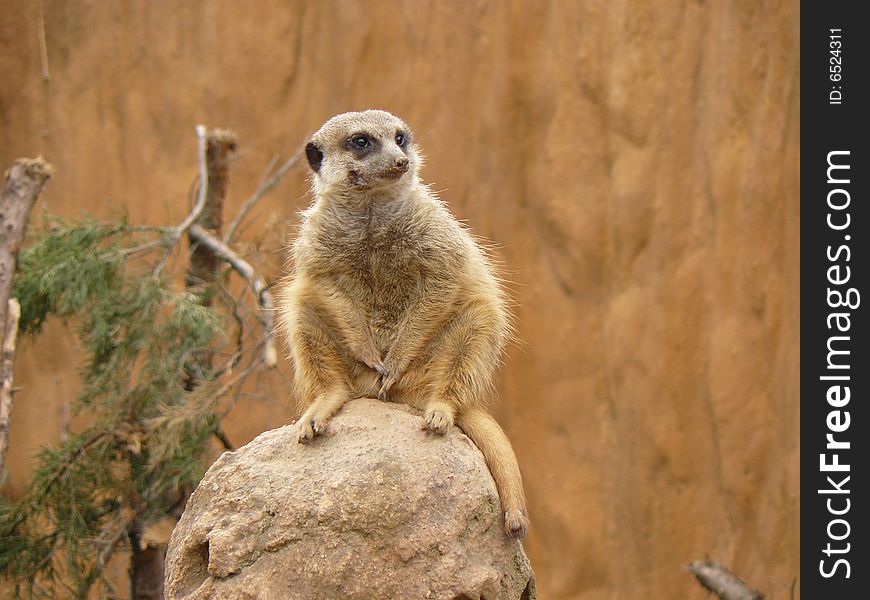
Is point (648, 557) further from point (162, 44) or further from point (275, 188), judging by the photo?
point (162, 44)

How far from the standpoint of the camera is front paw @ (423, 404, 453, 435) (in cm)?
221

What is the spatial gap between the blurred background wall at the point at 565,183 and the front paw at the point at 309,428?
10.7 feet

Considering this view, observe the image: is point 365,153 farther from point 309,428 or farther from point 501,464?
point 501,464

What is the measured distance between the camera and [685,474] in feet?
18.1

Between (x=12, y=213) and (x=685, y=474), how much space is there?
11.6 ft

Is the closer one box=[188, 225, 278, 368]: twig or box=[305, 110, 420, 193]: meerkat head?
box=[305, 110, 420, 193]: meerkat head

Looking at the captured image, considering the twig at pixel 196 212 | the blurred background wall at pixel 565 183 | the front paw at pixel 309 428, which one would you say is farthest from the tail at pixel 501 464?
the blurred background wall at pixel 565 183

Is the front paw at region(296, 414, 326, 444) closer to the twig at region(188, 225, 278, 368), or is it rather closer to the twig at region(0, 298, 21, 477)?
the twig at region(188, 225, 278, 368)

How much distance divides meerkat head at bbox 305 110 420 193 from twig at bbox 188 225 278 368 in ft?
3.41

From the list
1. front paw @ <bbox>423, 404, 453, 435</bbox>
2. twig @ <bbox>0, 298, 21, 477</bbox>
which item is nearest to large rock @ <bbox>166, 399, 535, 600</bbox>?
front paw @ <bbox>423, 404, 453, 435</bbox>

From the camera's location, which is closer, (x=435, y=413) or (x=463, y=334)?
(x=435, y=413)

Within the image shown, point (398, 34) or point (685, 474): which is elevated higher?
point (398, 34)

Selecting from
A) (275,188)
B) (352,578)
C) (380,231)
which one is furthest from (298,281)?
(275,188)

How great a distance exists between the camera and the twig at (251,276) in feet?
12.0
